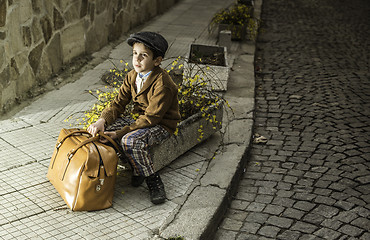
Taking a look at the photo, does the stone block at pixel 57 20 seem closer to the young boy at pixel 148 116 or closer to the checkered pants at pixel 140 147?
the young boy at pixel 148 116

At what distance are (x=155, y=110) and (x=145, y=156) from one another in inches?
13.5

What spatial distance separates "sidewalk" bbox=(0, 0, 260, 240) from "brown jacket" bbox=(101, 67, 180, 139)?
484mm

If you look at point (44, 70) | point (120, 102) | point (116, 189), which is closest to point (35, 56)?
point (44, 70)

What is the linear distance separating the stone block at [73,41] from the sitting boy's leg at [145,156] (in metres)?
2.99

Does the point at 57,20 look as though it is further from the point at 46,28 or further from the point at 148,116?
the point at 148,116

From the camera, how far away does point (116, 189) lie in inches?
143

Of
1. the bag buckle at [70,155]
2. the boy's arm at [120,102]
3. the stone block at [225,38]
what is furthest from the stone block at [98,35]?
the bag buckle at [70,155]

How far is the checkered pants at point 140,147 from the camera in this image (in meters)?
3.44

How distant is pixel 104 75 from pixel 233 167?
267 centimetres

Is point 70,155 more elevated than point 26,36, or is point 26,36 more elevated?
point 26,36

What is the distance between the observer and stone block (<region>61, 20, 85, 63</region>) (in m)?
6.08

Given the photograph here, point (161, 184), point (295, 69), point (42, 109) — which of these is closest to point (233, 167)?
point (161, 184)

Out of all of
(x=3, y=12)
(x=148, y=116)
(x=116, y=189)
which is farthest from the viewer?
(x=3, y=12)

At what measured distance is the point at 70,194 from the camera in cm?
325
